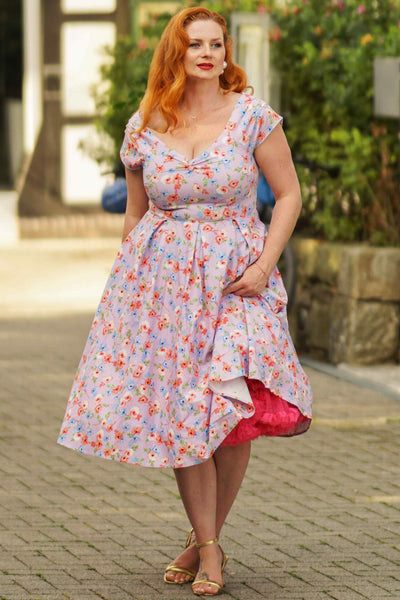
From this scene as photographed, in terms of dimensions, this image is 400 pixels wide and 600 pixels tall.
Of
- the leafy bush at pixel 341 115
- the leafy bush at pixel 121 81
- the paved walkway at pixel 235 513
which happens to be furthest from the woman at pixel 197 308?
the leafy bush at pixel 121 81

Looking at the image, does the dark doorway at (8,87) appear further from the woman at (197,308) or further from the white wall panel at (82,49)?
the woman at (197,308)

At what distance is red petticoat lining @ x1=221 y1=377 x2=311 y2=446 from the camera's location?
14.0 ft

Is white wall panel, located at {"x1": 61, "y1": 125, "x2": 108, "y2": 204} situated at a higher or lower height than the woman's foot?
lower

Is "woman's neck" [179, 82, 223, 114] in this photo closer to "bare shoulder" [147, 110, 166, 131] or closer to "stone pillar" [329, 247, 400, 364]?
"bare shoulder" [147, 110, 166, 131]

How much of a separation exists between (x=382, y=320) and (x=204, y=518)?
4.05m

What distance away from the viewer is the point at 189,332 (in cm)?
426

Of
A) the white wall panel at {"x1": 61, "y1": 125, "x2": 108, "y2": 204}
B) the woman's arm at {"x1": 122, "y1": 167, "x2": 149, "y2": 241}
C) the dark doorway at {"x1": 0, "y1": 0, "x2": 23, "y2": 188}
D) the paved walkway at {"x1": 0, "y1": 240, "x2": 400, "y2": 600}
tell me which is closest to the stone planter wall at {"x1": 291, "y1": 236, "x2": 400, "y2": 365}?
the paved walkway at {"x1": 0, "y1": 240, "x2": 400, "y2": 600}

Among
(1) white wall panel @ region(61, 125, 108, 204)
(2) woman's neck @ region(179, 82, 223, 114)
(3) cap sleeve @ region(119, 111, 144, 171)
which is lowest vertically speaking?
(1) white wall panel @ region(61, 125, 108, 204)

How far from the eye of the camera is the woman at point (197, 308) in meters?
4.26

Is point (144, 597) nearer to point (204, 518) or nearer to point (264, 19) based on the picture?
point (204, 518)

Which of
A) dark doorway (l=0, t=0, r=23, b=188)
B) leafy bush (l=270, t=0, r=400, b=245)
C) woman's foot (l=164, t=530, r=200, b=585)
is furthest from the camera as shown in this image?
dark doorway (l=0, t=0, r=23, b=188)

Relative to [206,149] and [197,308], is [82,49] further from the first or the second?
[197,308]

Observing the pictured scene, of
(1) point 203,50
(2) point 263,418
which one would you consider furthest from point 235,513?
(1) point 203,50

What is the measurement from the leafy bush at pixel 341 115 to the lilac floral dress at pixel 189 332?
416cm
